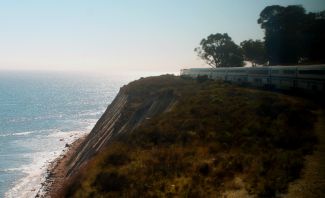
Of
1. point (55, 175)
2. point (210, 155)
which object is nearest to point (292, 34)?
point (55, 175)

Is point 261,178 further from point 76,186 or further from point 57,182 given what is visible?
point 57,182

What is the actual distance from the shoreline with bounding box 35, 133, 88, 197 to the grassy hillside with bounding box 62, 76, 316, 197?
841 inches

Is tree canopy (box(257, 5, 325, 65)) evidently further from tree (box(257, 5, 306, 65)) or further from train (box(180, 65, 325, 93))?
train (box(180, 65, 325, 93))

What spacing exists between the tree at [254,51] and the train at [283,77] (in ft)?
110

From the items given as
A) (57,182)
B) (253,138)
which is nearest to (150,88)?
(57,182)

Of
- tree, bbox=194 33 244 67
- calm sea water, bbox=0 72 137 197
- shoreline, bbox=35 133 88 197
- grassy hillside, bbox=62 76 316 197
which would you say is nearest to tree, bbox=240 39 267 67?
tree, bbox=194 33 244 67

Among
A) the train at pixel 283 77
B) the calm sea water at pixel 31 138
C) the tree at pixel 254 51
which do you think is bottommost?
the calm sea water at pixel 31 138

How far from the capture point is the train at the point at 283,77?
3731cm

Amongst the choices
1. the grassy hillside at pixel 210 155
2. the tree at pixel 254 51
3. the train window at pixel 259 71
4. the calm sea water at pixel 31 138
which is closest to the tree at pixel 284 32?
the tree at pixel 254 51

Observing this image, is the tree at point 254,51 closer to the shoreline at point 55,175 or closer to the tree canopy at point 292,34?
the tree canopy at point 292,34

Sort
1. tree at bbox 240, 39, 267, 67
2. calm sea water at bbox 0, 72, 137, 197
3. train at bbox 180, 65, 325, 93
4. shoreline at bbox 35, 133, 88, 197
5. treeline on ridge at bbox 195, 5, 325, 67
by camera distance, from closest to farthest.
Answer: train at bbox 180, 65, 325, 93
shoreline at bbox 35, 133, 88, 197
calm sea water at bbox 0, 72, 137, 197
treeline on ridge at bbox 195, 5, 325, 67
tree at bbox 240, 39, 267, 67

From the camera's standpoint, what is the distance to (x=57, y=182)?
50719 millimetres

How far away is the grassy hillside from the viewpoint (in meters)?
18.6

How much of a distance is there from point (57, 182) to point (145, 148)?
29.5 metres
